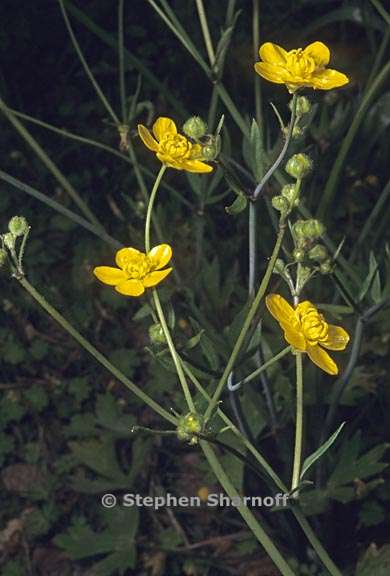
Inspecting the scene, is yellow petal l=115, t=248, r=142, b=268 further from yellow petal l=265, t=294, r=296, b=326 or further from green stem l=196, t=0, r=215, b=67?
green stem l=196, t=0, r=215, b=67

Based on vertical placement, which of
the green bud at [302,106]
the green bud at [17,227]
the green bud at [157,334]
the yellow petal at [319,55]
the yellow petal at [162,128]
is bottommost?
the green bud at [157,334]

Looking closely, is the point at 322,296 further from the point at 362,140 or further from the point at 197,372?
the point at 197,372

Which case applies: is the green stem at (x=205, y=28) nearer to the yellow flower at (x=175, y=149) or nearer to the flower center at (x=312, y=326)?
the yellow flower at (x=175, y=149)

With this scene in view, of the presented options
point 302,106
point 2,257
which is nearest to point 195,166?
point 302,106

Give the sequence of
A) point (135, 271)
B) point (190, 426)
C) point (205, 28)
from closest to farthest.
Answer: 1. point (190, 426)
2. point (135, 271)
3. point (205, 28)

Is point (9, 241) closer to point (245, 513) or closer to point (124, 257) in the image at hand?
point (124, 257)

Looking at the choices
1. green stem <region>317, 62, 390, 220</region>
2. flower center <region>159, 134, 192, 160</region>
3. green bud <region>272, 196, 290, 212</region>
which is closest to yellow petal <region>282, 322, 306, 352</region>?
green bud <region>272, 196, 290, 212</region>

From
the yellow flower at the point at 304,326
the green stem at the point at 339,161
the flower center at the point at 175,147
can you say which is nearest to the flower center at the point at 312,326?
the yellow flower at the point at 304,326
